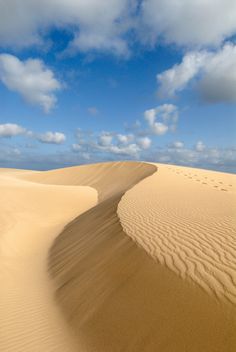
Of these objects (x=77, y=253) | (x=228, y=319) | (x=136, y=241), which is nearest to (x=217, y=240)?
(x=136, y=241)

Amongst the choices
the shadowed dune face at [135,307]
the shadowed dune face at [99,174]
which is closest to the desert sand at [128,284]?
the shadowed dune face at [135,307]

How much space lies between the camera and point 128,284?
4.32 m

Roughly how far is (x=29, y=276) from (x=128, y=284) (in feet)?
10.3

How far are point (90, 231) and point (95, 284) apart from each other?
349 centimetres

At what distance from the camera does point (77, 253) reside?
6801mm

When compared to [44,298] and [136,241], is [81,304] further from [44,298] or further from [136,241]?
[136,241]

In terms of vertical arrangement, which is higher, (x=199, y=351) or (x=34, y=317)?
(x=199, y=351)

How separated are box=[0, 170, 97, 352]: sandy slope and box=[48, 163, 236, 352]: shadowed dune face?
295mm

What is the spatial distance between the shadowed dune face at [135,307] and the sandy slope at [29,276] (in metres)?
0.30

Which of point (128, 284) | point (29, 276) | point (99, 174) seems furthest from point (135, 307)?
point (99, 174)

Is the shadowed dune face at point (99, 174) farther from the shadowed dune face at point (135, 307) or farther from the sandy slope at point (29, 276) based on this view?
the shadowed dune face at point (135, 307)

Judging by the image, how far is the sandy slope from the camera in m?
3.94

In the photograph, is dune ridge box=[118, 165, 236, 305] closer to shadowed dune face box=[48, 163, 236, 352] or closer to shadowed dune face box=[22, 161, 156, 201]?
shadowed dune face box=[48, 163, 236, 352]

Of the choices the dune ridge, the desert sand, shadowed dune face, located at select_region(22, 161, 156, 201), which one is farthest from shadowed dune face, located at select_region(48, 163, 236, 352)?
shadowed dune face, located at select_region(22, 161, 156, 201)
